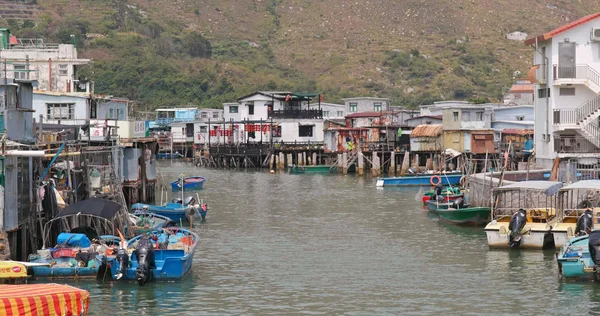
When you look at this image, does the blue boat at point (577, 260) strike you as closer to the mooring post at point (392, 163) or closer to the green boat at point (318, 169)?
the mooring post at point (392, 163)

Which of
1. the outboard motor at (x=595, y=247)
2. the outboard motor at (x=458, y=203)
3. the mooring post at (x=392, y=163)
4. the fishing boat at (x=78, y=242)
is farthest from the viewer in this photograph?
the mooring post at (x=392, y=163)

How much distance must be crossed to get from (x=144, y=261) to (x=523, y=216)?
15.7 m

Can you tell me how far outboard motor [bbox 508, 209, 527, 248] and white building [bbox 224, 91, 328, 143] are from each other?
67.7 m

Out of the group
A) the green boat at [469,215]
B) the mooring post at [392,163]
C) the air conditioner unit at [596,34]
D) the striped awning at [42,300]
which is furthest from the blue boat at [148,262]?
the mooring post at [392,163]

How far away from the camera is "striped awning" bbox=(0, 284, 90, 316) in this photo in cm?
2555

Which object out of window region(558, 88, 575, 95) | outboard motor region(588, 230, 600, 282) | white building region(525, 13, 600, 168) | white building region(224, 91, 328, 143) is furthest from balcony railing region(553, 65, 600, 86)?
white building region(224, 91, 328, 143)

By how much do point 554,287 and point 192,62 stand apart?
151787mm

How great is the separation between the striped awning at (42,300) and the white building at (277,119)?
82169 mm

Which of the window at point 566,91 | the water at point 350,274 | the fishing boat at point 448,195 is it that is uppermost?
the window at point 566,91

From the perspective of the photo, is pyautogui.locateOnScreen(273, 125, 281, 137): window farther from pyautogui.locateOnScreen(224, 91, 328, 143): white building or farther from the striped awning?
the striped awning

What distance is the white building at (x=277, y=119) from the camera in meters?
110

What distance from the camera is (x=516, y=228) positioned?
42031mm

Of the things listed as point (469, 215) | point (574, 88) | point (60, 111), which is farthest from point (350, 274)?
point (60, 111)

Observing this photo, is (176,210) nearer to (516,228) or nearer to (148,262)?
(148,262)
